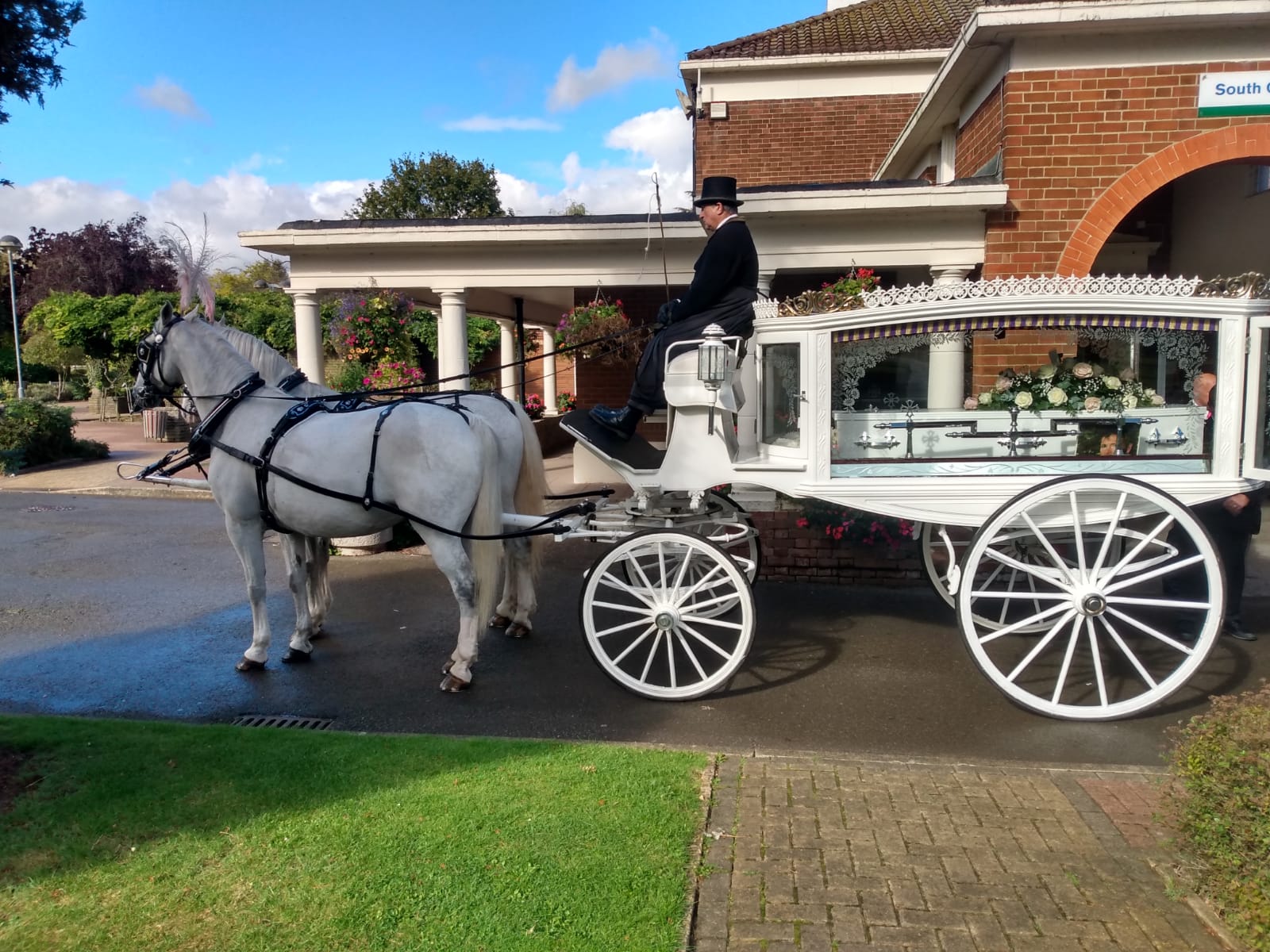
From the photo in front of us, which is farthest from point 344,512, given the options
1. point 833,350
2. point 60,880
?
point 833,350

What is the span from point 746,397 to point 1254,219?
940 cm

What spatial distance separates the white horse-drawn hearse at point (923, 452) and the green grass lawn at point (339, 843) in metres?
1.08

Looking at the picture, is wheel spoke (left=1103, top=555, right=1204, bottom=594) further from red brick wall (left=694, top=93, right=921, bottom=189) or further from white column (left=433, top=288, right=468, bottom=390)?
red brick wall (left=694, top=93, right=921, bottom=189)

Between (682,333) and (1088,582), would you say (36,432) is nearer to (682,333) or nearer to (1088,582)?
(682,333)

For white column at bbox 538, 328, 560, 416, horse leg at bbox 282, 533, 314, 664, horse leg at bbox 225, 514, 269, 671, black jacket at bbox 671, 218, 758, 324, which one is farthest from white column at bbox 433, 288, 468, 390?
white column at bbox 538, 328, 560, 416

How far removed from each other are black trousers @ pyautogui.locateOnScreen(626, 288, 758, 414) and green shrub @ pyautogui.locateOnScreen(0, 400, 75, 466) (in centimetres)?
1393

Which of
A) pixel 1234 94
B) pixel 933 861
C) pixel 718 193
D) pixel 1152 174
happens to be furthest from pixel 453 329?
pixel 1234 94

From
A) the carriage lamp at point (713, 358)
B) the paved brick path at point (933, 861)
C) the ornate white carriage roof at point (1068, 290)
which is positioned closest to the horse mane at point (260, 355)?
the carriage lamp at point (713, 358)

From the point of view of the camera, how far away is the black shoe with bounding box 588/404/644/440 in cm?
505

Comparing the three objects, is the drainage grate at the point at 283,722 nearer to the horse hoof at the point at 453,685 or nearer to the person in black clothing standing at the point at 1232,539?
the horse hoof at the point at 453,685

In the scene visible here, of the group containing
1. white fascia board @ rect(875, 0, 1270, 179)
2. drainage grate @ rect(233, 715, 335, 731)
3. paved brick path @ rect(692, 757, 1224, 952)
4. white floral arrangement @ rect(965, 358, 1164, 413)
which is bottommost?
drainage grate @ rect(233, 715, 335, 731)

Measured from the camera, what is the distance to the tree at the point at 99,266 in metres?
35.3

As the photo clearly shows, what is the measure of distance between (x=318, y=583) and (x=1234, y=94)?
28.3 ft

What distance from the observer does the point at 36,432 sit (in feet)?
49.2
